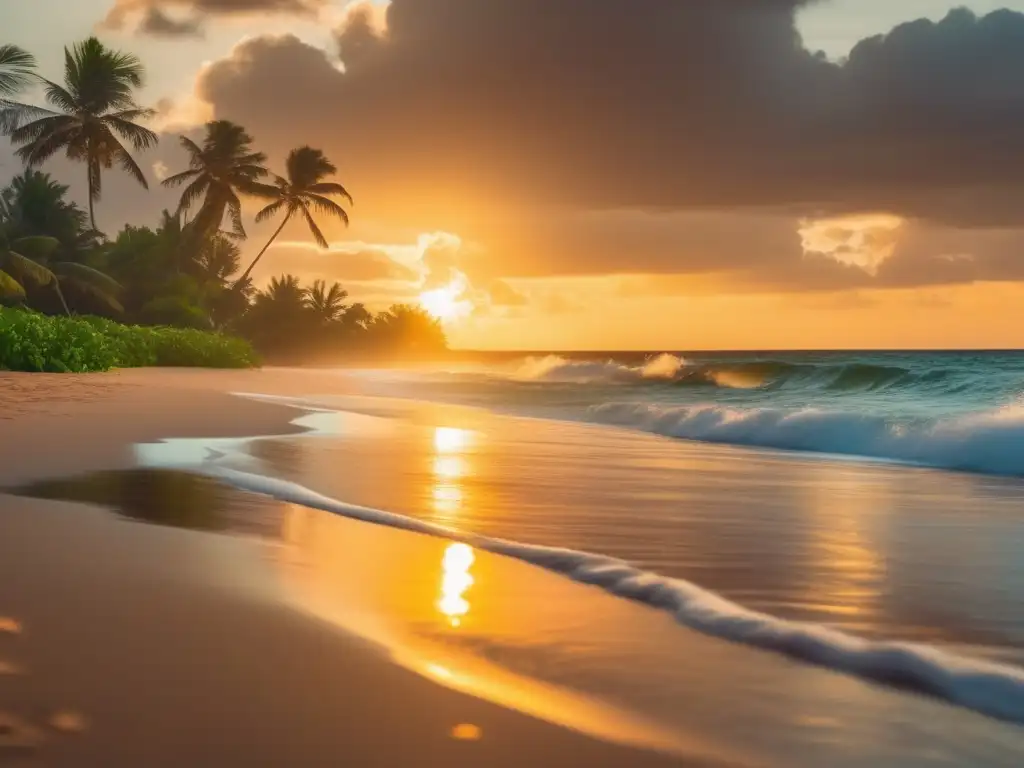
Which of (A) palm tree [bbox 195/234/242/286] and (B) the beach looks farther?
(A) palm tree [bbox 195/234/242/286]

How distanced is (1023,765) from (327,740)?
1806 millimetres

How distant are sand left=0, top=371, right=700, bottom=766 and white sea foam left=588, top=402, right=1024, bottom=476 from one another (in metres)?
10.2

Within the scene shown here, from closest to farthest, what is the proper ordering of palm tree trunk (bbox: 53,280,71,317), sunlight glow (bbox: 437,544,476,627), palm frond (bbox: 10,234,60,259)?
sunlight glow (bbox: 437,544,476,627) → palm frond (bbox: 10,234,60,259) → palm tree trunk (bbox: 53,280,71,317)

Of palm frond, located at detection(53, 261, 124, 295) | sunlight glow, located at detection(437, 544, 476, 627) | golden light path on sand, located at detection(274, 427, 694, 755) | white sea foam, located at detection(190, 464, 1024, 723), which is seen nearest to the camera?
golden light path on sand, located at detection(274, 427, 694, 755)

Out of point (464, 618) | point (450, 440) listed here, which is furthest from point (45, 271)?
point (464, 618)

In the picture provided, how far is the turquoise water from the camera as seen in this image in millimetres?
13648

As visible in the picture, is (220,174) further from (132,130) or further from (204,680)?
(204,680)

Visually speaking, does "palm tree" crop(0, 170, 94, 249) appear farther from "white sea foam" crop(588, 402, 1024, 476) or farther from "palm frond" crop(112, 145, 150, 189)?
"white sea foam" crop(588, 402, 1024, 476)

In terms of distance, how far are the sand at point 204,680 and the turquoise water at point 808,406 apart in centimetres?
1025

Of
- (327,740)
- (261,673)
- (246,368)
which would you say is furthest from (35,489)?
(246,368)

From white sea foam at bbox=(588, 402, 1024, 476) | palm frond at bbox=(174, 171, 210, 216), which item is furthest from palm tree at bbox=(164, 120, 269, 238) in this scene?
white sea foam at bbox=(588, 402, 1024, 476)

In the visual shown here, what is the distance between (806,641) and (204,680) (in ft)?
6.89

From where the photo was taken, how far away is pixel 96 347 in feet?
80.2

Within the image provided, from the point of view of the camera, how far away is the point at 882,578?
5012mm
